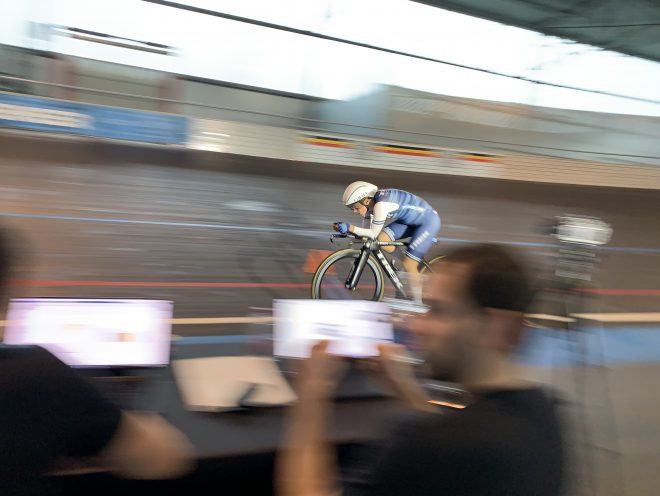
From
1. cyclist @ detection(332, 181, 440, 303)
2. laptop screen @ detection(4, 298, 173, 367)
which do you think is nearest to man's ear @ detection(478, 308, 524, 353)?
laptop screen @ detection(4, 298, 173, 367)

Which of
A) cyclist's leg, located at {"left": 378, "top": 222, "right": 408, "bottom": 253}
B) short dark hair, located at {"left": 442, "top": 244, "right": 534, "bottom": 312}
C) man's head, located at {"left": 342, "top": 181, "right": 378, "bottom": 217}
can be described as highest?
man's head, located at {"left": 342, "top": 181, "right": 378, "bottom": 217}

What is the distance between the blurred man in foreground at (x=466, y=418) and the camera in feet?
A: 3.19

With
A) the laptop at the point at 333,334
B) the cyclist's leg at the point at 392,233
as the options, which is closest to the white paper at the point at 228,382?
the laptop at the point at 333,334

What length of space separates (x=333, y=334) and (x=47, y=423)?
1019mm

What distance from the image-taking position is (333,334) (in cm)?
197

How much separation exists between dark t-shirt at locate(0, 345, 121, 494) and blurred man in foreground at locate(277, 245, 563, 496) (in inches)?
18.7

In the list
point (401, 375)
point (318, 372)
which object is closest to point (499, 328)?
point (318, 372)

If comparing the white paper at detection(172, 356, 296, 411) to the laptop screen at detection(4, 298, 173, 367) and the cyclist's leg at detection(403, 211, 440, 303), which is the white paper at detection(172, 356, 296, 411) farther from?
the cyclist's leg at detection(403, 211, 440, 303)

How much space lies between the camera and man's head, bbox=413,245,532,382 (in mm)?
1127

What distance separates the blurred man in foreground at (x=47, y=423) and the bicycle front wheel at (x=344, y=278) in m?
3.40

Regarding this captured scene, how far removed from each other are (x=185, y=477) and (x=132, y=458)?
0.22 metres

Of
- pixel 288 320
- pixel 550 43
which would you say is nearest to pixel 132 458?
pixel 288 320

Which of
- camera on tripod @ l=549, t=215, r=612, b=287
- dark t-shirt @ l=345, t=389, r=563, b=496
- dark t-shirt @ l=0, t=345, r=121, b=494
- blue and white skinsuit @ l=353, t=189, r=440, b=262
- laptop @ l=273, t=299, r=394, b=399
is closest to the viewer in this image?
dark t-shirt @ l=345, t=389, r=563, b=496

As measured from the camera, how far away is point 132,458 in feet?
4.53
